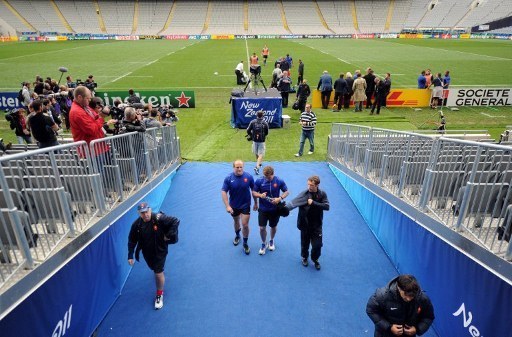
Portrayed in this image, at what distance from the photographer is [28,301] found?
3.39 m

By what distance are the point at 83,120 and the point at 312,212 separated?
3861mm

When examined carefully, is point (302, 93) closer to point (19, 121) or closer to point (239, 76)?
point (239, 76)

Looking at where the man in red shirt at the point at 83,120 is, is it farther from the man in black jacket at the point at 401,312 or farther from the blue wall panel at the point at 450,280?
the blue wall panel at the point at 450,280

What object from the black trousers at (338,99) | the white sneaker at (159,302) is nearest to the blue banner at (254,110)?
the black trousers at (338,99)

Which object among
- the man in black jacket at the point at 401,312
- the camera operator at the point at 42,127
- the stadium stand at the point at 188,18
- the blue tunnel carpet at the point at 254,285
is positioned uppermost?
the stadium stand at the point at 188,18

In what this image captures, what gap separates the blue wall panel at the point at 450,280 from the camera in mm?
3545

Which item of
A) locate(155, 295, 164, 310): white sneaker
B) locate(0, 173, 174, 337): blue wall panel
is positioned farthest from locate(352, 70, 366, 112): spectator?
locate(155, 295, 164, 310): white sneaker

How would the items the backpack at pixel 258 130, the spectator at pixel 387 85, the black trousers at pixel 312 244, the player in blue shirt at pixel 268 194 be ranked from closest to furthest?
the black trousers at pixel 312 244
the player in blue shirt at pixel 268 194
the backpack at pixel 258 130
the spectator at pixel 387 85

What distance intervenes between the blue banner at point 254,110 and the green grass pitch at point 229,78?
1.83 ft

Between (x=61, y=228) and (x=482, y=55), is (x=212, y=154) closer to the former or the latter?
(x=61, y=228)

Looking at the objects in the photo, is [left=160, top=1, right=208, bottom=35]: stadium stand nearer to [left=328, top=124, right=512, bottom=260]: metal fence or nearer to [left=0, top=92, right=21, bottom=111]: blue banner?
[left=0, top=92, right=21, bottom=111]: blue banner

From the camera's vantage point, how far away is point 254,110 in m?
14.5

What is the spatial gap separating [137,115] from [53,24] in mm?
74587

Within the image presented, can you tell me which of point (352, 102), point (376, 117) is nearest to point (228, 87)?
point (352, 102)
